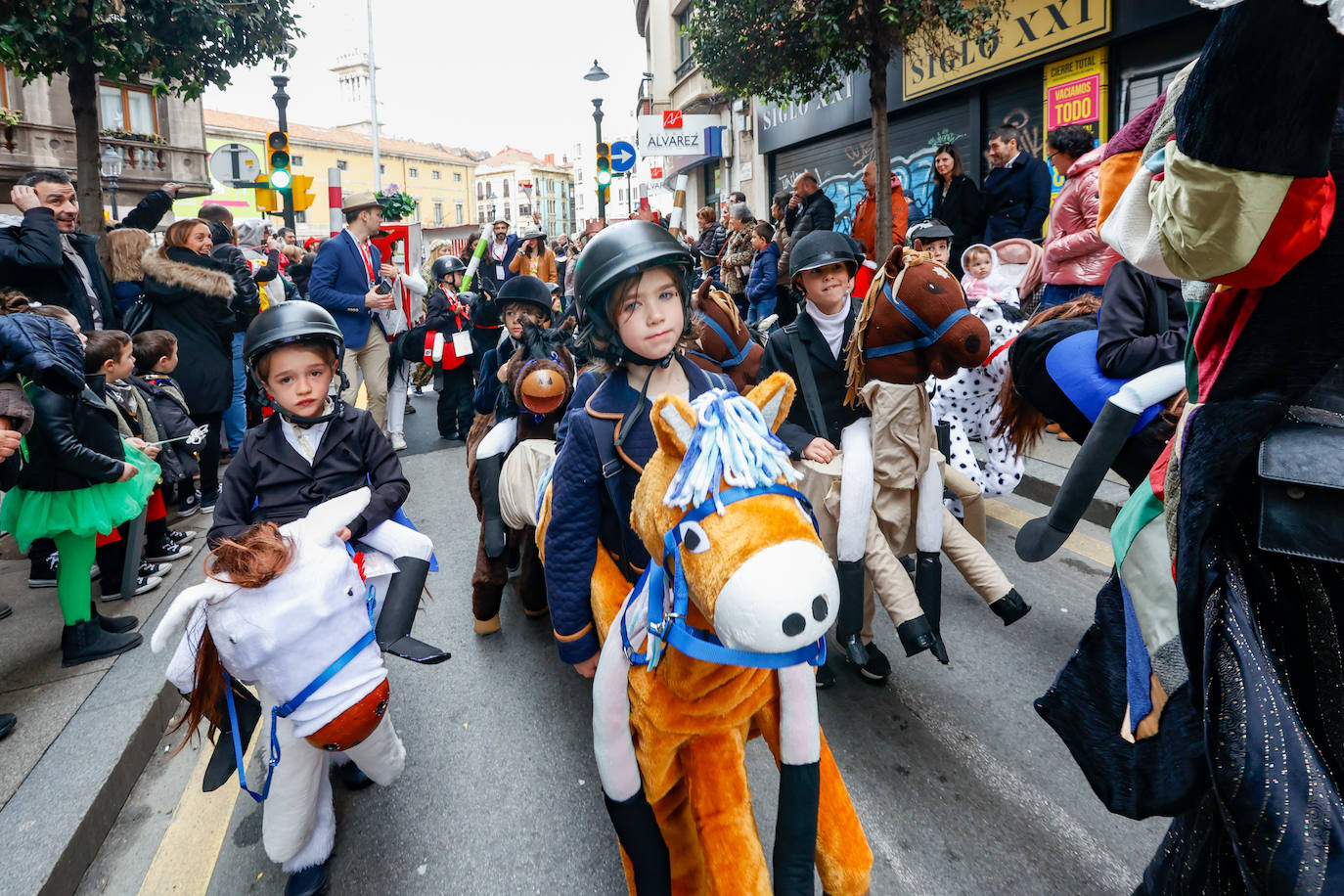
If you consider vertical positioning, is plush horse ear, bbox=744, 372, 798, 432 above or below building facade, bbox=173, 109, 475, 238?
below

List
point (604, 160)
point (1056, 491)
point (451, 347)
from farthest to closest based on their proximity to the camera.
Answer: point (604, 160) < point (451, 347) < point (1056, 491)

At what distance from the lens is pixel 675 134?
60.4ft

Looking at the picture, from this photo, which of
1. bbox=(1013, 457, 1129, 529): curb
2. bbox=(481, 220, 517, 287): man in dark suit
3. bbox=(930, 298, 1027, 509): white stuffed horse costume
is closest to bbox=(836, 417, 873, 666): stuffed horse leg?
bbox=(930, 298, 1027, 509): white stuffed horse costume

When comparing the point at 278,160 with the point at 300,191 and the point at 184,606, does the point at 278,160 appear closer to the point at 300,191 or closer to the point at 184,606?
the point at 300,191

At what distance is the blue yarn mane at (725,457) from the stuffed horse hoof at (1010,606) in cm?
205

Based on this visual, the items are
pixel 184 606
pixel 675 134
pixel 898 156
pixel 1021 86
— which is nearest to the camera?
pixel 184 606

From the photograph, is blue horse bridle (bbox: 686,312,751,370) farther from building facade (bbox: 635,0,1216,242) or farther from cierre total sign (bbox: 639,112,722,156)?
cierre total sign (bbox: 639,112,722,156)

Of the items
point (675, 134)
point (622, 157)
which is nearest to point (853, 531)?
point (622, 157)

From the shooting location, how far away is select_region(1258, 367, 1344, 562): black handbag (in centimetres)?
108

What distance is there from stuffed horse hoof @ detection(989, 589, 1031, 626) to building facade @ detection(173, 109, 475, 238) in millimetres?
51130

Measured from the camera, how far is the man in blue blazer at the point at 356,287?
6.65 metres

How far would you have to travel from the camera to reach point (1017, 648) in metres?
→ 3.61

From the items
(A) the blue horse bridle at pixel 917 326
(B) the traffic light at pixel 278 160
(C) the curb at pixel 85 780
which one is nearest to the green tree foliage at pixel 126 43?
(B) the traffic light at pixel 278 160

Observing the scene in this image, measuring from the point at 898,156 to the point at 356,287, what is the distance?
9.68 metres
